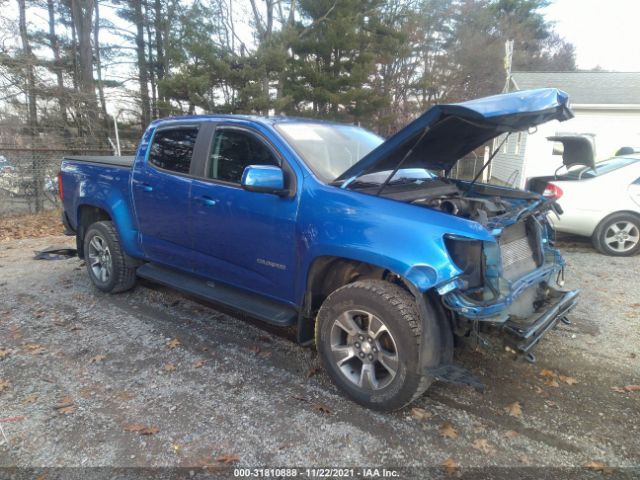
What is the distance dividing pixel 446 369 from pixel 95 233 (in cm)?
425

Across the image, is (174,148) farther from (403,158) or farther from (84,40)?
(84,40)

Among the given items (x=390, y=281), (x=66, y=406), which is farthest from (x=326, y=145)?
(x=66, y=406)

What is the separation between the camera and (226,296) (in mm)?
3928

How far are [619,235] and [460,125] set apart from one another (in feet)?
17.5

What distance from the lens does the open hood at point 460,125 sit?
2810mm

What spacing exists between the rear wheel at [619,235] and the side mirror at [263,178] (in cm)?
611

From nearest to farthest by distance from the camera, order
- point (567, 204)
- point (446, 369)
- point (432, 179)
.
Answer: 1. point (446, 369)
2. point (432, 179)
3. point (567, 204)

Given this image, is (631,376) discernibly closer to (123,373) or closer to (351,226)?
(351,226)

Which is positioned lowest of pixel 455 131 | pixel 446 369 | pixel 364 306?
pixel 446 369

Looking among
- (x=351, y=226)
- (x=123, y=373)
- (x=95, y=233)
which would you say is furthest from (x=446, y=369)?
(x=95, y=233)

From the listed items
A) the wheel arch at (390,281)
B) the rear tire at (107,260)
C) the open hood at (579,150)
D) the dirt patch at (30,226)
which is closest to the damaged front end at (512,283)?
the wheel arch at (390,281)

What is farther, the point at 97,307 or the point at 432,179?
the point at 97,307

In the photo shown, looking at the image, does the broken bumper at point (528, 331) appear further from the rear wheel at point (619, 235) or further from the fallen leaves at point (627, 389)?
the rear wheel at point (619, 235)

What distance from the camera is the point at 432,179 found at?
4.14m
